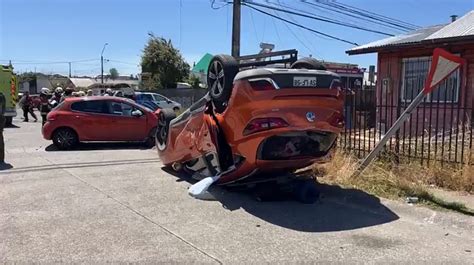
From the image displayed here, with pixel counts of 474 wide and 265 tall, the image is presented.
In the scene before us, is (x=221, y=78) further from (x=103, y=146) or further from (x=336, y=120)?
(x=103, y=146)

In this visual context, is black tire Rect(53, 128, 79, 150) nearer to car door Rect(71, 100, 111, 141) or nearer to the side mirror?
car door Rect(71, 100, 111, 141)

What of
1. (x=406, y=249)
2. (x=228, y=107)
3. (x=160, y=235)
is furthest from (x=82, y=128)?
(x=406, y=249)

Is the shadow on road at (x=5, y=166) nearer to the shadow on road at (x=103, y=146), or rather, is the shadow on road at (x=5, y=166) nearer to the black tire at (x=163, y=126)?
the shadow on road at (x=103, y=146)

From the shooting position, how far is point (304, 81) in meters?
6.45

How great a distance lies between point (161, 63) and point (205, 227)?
40381 millimetres

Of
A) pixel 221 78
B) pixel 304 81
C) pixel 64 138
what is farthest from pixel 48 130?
pixel 304 81

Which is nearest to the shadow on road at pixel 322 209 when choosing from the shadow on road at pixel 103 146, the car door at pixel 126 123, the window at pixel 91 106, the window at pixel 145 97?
the shadow on road at pixel 103 146

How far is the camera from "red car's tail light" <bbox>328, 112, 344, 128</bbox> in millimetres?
6694

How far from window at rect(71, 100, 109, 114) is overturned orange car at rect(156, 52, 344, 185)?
22.5ft

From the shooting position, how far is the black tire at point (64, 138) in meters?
13.4

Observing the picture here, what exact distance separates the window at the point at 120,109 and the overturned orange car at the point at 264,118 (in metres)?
6.73

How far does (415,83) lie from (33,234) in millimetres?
12476

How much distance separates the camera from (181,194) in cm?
748

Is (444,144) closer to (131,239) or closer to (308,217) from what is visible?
(308,217)
